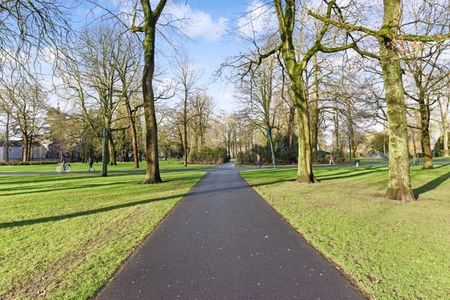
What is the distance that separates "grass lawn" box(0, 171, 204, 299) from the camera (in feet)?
14.3

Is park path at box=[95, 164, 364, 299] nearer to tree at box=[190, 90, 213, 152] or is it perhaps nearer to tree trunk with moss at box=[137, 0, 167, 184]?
tree trunk with moss at box=[137, 0, 167, 184]

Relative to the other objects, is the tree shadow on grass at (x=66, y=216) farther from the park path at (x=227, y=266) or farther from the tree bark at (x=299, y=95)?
the tree bark at (x=299, y=95)

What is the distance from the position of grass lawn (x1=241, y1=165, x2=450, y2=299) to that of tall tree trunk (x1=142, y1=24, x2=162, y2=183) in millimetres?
Result: 9143

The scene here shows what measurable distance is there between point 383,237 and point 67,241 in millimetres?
5658

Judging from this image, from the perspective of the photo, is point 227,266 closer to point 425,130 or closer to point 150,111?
point 150,111

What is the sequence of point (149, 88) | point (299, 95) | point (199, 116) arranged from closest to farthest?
→ point (299, 95) → point (149, 88) → point (199, 116)

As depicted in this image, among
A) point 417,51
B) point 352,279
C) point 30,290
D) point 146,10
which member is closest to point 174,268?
point 30,290

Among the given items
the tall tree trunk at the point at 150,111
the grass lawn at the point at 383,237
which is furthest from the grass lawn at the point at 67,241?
the tall tree trunk at the point at 150,111

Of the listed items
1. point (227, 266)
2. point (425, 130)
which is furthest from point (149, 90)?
point (425, 130)

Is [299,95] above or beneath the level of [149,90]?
beneath

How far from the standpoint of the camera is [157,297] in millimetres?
3912

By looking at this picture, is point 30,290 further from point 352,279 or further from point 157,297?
point 352,279

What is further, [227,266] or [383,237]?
[383,237]

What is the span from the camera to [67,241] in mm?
6559
